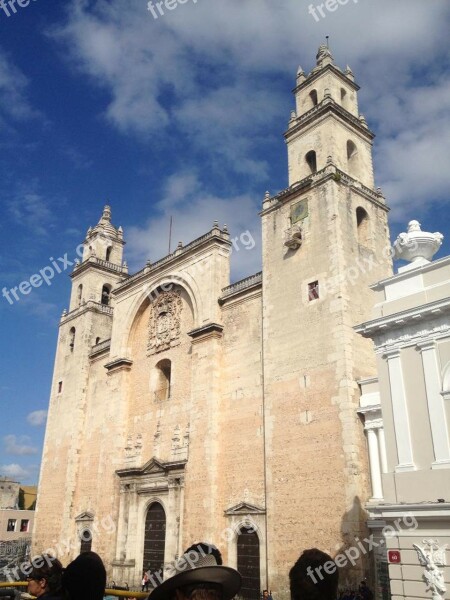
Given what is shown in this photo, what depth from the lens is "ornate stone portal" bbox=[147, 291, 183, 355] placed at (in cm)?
2638

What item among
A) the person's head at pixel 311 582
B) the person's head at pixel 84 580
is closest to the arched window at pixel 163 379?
the person's head at pixel 84 580

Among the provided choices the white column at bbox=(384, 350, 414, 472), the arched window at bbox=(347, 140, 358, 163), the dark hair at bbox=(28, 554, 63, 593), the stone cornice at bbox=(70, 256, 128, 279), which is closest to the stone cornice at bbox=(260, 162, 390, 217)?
the arched window at bbox=(347, 140, 358, 163)

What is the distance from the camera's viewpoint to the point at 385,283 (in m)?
13.5

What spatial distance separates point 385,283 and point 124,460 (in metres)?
17.3

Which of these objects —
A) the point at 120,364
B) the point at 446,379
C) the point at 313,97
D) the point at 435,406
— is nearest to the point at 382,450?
the point at 435,406

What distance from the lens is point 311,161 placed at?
24188 millimetres

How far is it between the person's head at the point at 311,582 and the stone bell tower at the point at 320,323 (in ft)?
46.2

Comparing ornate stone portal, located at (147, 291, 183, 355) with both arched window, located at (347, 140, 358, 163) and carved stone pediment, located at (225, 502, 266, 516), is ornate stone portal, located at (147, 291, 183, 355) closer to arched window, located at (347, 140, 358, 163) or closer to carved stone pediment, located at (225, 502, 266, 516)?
carved stone pediment, located at (225, 502, 266, 516)

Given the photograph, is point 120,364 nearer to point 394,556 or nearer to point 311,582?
point 394,556

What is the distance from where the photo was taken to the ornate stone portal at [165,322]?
26.4 meters

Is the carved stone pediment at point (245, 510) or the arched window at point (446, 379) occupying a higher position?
the arched window at point (446, 379)

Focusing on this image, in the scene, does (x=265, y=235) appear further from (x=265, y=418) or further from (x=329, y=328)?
(x=265, y=418)

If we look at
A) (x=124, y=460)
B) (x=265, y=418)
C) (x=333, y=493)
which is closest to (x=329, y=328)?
(x=265, y=418)

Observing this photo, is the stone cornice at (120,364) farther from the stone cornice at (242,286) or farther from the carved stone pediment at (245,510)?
the carved stone pediment at (245,510)
